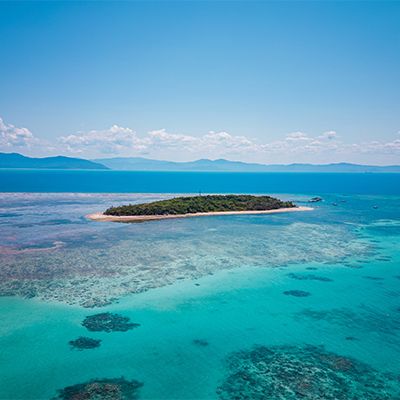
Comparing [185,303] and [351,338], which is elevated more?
[351,338]

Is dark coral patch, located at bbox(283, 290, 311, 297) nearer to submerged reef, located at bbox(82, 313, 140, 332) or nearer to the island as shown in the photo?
submerged reef, located at bbox(82, 313, 140, 332)

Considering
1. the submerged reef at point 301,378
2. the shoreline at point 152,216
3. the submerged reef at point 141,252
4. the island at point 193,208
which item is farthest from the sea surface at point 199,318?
the island at point 193,208

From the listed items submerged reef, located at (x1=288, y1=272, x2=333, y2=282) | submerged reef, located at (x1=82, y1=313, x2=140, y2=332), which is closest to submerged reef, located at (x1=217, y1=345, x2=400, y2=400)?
submerged reef, located at (x1=82, y1=313, x2=140, y2=332)

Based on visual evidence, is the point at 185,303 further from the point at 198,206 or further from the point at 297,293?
the point at 198,206

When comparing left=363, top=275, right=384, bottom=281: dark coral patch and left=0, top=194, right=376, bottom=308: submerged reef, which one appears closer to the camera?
left=0, top=194, right=376, bottom=308: submerged reef

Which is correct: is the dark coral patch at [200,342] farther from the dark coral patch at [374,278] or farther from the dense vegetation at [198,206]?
the dense vegetation at [198,206]

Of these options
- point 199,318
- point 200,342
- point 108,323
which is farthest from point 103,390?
point 199,318
